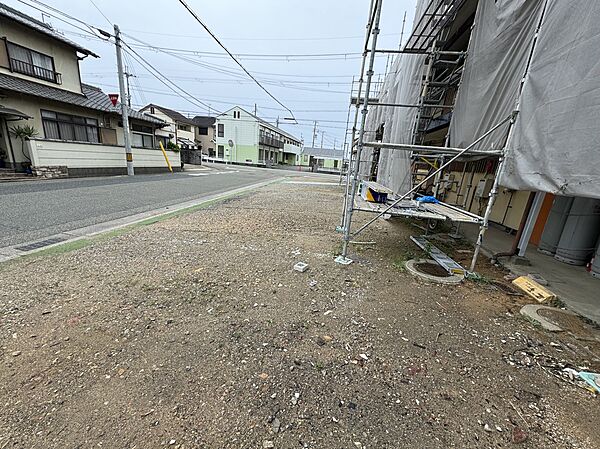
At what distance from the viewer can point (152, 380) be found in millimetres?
1536

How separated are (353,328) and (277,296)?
0.82 metres

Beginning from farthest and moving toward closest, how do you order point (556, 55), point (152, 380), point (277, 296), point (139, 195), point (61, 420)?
1. point (139, 195)
2. point (277, 296)
3. point (556, 55)
4. point (152, 380)
5. point (61, 420)

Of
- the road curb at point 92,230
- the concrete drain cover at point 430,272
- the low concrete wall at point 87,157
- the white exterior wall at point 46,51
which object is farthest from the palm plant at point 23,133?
the concrete drain cover at point 430,272

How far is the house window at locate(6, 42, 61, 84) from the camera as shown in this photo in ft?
33.3

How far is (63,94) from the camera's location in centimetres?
1163

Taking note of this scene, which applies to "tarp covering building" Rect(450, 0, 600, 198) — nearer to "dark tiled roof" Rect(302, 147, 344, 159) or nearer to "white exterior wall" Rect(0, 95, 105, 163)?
"white exterior wall" Rect(0, 95, 105, 163)

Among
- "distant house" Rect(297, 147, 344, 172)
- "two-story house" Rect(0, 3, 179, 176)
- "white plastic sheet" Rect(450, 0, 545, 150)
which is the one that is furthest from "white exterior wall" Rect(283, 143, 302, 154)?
"white plastic sheet" Rect(450, 0, 545, 150)

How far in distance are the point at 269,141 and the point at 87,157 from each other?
89.7ft

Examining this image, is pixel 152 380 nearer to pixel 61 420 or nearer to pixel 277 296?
pixel 61 420

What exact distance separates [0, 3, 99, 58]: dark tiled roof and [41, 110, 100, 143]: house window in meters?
3.18

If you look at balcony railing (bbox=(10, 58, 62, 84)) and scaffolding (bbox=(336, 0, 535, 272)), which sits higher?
balcony railing (bbox=(10, 58, 62, 84))

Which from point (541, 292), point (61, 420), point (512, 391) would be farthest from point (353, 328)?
point (541, 292)

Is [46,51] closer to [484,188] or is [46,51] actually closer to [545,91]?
[545,91]

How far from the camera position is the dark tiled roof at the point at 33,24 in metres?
9.77
